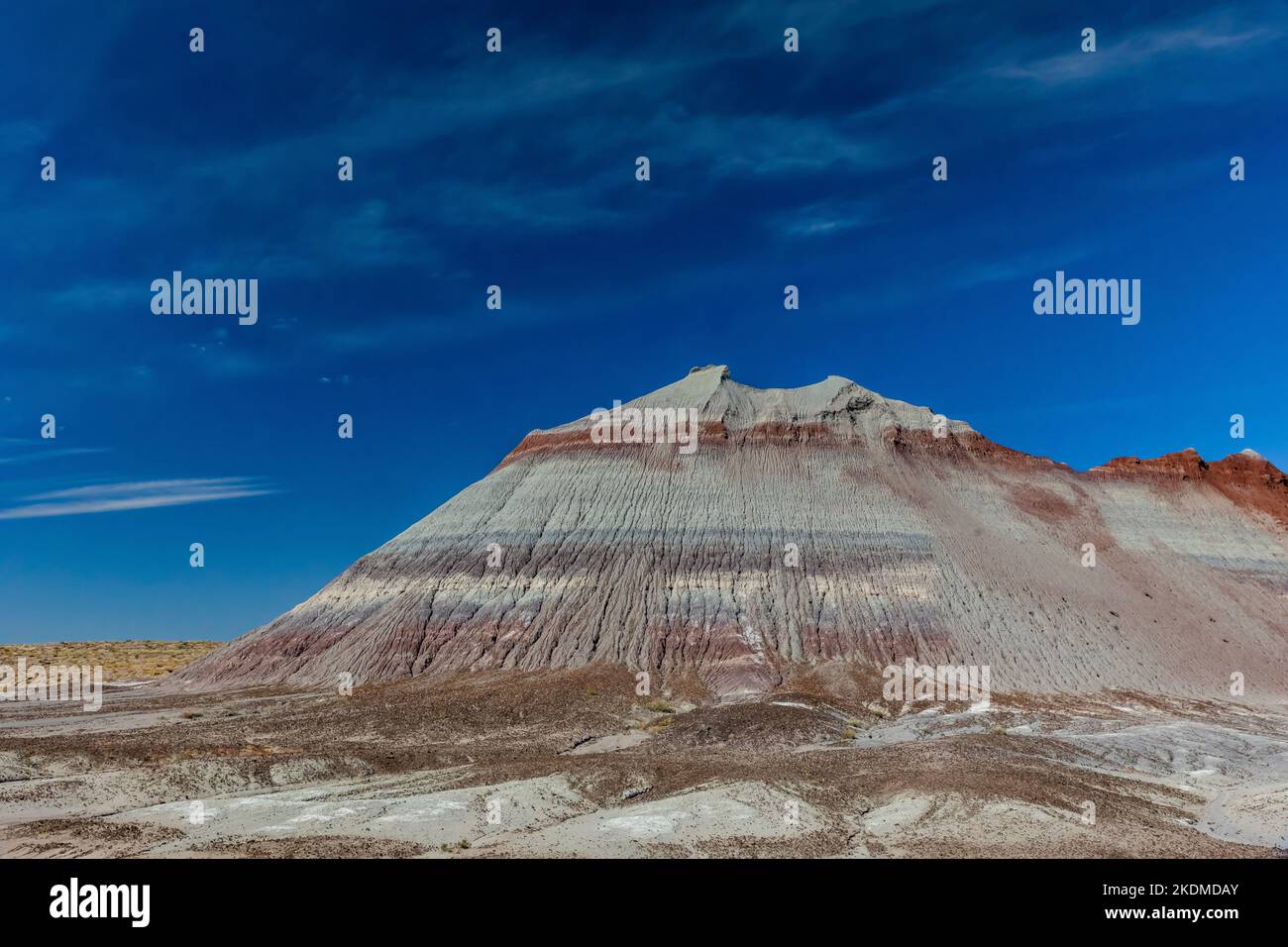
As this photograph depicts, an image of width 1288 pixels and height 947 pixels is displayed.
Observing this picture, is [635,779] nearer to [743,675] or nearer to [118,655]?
[743,675]

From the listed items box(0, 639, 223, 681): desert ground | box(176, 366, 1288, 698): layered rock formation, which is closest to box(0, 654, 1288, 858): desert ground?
box(176, 366, 1288, 698): layered rock formation

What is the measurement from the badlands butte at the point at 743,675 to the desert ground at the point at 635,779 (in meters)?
0.15

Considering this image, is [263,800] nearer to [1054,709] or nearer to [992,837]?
[992,837]

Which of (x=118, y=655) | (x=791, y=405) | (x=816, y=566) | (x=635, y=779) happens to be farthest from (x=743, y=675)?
(x=118, y=655)

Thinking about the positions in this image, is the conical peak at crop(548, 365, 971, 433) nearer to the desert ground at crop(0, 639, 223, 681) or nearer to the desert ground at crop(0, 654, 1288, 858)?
the desert ground at crop(0, 654, 1288, 858)

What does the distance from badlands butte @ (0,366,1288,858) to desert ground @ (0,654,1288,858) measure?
15cm

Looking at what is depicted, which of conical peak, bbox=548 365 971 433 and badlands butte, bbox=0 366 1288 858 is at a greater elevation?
conical peak, bbox=548 365 971 433

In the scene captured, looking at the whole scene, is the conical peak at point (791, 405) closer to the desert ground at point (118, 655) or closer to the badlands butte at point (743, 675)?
the badlands butte at point (743, 675)

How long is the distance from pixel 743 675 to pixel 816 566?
12.9 metres

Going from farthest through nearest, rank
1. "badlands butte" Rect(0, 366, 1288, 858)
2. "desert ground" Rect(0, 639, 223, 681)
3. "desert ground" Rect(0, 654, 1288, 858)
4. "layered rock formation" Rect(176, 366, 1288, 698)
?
"desert ground" Rect(0, 639, 223, 681), "layered rock formation" Rect(176, 366, 1288, 698), "badlands butte" Rect(0, 366, 1288, 858), "desert ground" Rect(0, 654, 1288, 858)

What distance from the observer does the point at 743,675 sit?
44562mm

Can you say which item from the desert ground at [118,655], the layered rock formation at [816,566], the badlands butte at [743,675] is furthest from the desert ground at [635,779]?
the desert ground at [118,655]

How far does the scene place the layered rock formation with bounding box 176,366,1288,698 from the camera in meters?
49.0
